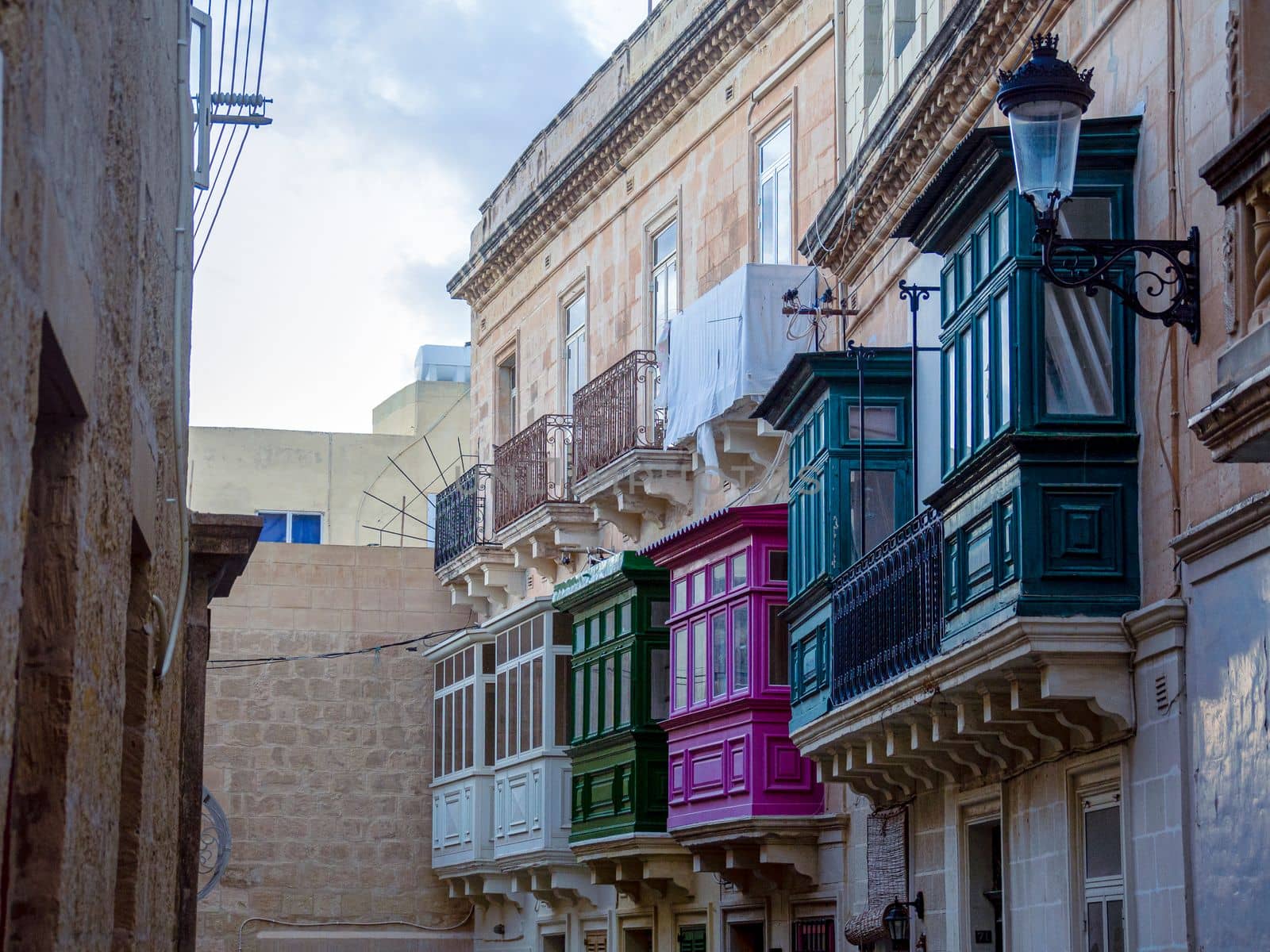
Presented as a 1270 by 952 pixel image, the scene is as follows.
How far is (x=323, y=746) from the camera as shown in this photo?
27.7 meters

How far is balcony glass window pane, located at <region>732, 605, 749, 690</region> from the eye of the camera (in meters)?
17.6

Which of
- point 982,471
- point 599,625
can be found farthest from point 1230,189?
point 599,625

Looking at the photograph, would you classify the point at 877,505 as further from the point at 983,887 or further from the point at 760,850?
the point at 760,850

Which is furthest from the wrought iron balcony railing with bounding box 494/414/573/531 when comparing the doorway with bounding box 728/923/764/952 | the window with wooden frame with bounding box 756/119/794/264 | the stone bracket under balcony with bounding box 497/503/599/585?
the doorway with bounding box 728/923/764/952

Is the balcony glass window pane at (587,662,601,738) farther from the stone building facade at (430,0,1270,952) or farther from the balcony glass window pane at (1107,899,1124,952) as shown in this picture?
→ the balcony glass window pane at (1107,899,1124,952)

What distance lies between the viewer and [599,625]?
21.8 metres

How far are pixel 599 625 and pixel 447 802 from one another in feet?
19.4

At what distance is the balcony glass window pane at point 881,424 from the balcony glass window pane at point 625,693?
6215mm

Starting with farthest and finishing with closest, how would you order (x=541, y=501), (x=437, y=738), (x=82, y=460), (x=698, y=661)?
(x=437, y=738) < (x=541, y=501) < (x=698, y=661) < (x=82, y=460)

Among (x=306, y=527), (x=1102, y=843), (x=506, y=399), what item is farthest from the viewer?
(x=306, y=527)

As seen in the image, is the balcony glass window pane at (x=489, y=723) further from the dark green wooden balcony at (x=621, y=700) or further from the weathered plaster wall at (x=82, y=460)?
the weathered plaster wall at (x=82, y=460)

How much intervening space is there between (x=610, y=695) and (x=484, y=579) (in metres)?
5.72

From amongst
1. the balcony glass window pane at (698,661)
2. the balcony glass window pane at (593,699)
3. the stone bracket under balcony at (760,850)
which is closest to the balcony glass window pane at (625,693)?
the balcony glass window pane at (593,699)

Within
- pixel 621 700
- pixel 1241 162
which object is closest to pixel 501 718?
pixel 621 700
